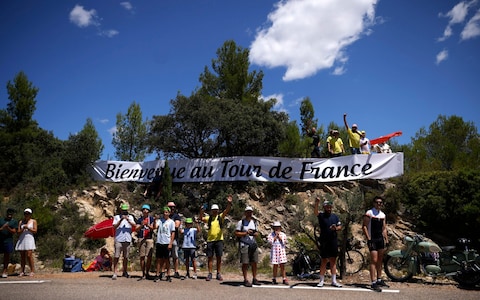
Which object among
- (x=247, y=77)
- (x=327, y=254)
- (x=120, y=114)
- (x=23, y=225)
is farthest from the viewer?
(x=120, y=114)

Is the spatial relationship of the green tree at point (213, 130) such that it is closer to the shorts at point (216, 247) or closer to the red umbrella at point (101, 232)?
the red umbrella at point (101, 232)

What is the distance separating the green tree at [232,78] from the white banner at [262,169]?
12.3m

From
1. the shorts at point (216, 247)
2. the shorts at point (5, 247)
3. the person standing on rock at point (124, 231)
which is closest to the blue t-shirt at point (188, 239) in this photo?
the shorts at point (216, 247)

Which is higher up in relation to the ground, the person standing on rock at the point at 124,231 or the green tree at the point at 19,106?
the green tree at the point at 19,106

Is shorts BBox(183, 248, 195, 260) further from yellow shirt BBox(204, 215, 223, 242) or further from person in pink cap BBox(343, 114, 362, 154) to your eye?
person in pink cap BBox(343, 114, 362, 154)

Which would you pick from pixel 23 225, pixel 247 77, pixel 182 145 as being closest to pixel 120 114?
pixel 247 77

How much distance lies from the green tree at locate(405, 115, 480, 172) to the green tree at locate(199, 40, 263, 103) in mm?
16247

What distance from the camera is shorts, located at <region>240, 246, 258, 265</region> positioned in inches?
308

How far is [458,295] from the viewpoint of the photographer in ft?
22.5

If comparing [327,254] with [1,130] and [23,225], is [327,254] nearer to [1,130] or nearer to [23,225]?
[23,225]

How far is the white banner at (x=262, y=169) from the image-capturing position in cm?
1485

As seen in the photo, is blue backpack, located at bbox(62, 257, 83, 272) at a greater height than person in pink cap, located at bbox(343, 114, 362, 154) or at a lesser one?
lesser

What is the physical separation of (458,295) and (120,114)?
3163 cm

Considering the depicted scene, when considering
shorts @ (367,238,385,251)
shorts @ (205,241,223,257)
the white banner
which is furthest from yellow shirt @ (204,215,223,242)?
the white banner
